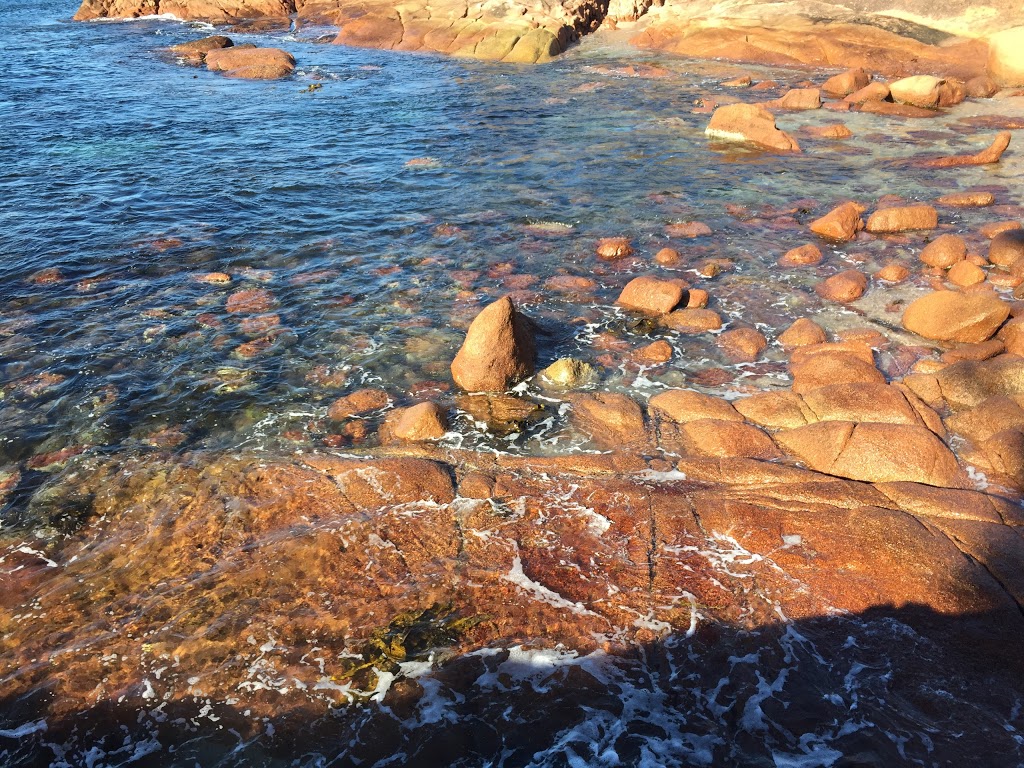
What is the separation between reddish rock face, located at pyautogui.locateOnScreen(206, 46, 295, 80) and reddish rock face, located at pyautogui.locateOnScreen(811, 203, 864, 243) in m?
17.9

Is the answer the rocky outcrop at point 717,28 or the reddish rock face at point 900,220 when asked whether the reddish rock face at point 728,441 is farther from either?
the rocky outcrop at point 717,28

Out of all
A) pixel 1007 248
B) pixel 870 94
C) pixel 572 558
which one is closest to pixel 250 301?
pixel 572 558

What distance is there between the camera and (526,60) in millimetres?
24766

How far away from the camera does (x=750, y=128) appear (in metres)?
16.1

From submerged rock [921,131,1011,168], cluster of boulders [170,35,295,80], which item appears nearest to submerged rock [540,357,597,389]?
submerged rock [921,131,1011,168]

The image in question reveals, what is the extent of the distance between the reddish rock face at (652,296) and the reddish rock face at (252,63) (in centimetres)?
1779

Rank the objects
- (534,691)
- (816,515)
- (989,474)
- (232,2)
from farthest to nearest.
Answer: (232,2) < (989,474) < (816,515) < (534,691)

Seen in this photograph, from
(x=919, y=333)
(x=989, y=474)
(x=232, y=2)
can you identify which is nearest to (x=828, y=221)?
(x=919, y=333)

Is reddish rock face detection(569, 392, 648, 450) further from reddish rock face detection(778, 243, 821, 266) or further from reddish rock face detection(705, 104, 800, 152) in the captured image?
reddish rock face detection(705, 104, 800, 152)

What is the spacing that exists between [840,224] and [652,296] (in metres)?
3.98

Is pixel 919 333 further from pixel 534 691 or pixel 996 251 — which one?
pixel 534 691

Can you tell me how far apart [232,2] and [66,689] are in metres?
35.2

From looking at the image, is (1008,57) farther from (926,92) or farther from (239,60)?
(239,60)

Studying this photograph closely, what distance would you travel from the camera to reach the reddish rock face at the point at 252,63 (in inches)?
903
